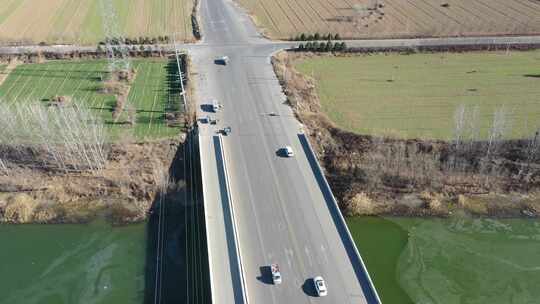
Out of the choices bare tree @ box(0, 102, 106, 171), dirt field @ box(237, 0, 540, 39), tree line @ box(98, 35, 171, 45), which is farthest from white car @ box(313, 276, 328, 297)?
tree line @ box(98, 35, 171, 45)

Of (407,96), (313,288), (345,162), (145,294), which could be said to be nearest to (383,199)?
(345,162)

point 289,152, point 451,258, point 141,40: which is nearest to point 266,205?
point 289,152

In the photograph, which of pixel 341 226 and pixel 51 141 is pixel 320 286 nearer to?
pixel 341 226

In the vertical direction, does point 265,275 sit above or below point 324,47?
below

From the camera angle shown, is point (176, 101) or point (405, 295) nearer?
point (405, 295)

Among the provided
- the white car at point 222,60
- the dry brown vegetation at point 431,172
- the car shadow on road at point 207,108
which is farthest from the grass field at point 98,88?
the dry brown vegetation at point 431,172

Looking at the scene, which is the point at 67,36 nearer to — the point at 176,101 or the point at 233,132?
the point at 176,101

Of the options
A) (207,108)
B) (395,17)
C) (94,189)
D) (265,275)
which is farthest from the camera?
(395,17)
